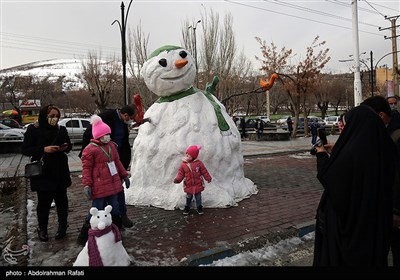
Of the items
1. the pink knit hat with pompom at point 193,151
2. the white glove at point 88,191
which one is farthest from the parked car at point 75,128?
the white glove at point 88,191

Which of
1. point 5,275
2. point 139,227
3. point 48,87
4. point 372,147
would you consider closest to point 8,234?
point 139,227

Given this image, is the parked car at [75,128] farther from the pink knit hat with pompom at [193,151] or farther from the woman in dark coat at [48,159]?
the woman in dark coat at [48,159]

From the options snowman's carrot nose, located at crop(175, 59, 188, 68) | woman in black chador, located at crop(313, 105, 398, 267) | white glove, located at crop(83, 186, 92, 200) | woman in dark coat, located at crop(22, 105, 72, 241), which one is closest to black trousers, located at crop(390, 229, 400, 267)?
woman in black chador, located at crop(313, 105, 398, 267)

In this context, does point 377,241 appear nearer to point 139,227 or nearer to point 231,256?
point 231,256

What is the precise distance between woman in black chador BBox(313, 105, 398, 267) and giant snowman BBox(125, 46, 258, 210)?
11.7ft

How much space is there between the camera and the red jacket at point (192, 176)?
5340mm

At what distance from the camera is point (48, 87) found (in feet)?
166

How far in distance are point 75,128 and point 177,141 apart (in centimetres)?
1514

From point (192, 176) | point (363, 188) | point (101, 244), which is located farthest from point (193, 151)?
point (363, 188)

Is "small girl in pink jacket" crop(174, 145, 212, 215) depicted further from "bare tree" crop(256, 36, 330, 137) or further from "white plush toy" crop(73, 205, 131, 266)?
"bare tree" crop(256, 36, 330, 137)

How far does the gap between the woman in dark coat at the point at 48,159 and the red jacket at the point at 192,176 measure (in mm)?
1758

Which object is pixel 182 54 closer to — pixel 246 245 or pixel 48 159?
pixel 48 159

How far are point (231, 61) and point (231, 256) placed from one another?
25.4 meters

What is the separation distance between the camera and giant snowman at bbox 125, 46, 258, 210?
591cm
